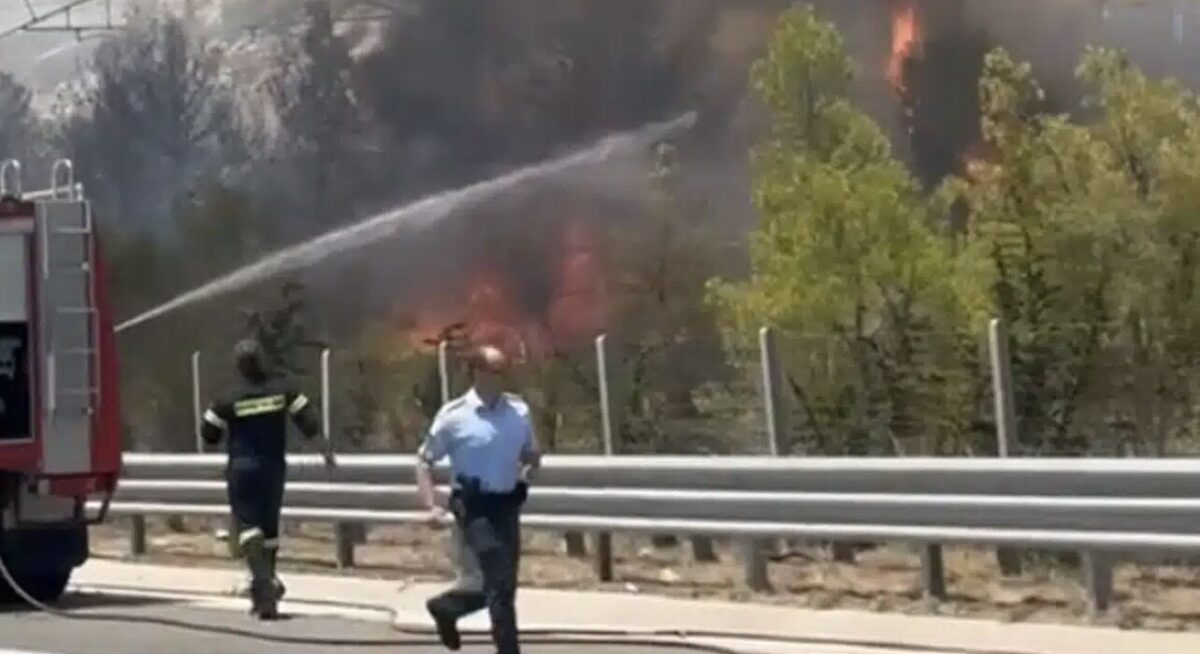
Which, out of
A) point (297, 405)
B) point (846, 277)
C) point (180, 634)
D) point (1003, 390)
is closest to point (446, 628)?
point (180, 634)

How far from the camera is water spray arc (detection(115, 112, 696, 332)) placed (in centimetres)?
3875

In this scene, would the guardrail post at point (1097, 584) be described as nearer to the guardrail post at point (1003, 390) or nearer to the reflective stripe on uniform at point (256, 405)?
the guardrail post at point (1003, 390)

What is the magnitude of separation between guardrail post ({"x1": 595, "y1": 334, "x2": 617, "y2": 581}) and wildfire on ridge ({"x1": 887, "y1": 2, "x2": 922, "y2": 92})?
20.1 meters

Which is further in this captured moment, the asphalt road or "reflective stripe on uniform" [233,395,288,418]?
"reflective stripe on uniform" [233,395,288,418]

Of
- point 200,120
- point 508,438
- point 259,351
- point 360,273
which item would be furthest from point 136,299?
point 508,438

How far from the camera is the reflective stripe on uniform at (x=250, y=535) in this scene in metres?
14.7

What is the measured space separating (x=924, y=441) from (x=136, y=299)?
2339 centimetres

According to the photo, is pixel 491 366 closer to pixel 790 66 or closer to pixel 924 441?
pixel 924 441

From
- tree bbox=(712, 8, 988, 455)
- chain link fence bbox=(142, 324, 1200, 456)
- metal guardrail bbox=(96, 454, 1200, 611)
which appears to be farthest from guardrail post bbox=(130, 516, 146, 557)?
tree bbox=(712, 8, 988, 455)

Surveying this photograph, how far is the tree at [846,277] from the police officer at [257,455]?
10.4ft

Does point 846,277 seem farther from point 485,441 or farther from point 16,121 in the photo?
point 16,121

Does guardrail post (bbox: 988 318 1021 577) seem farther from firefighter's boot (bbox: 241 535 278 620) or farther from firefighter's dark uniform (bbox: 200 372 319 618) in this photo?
firefighter's boot (bbox: 241 535 278 620)

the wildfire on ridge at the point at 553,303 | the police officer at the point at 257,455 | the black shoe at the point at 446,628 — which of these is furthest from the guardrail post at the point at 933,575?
the wildfire on ridge at the point at 553,303

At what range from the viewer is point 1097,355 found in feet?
48.3
